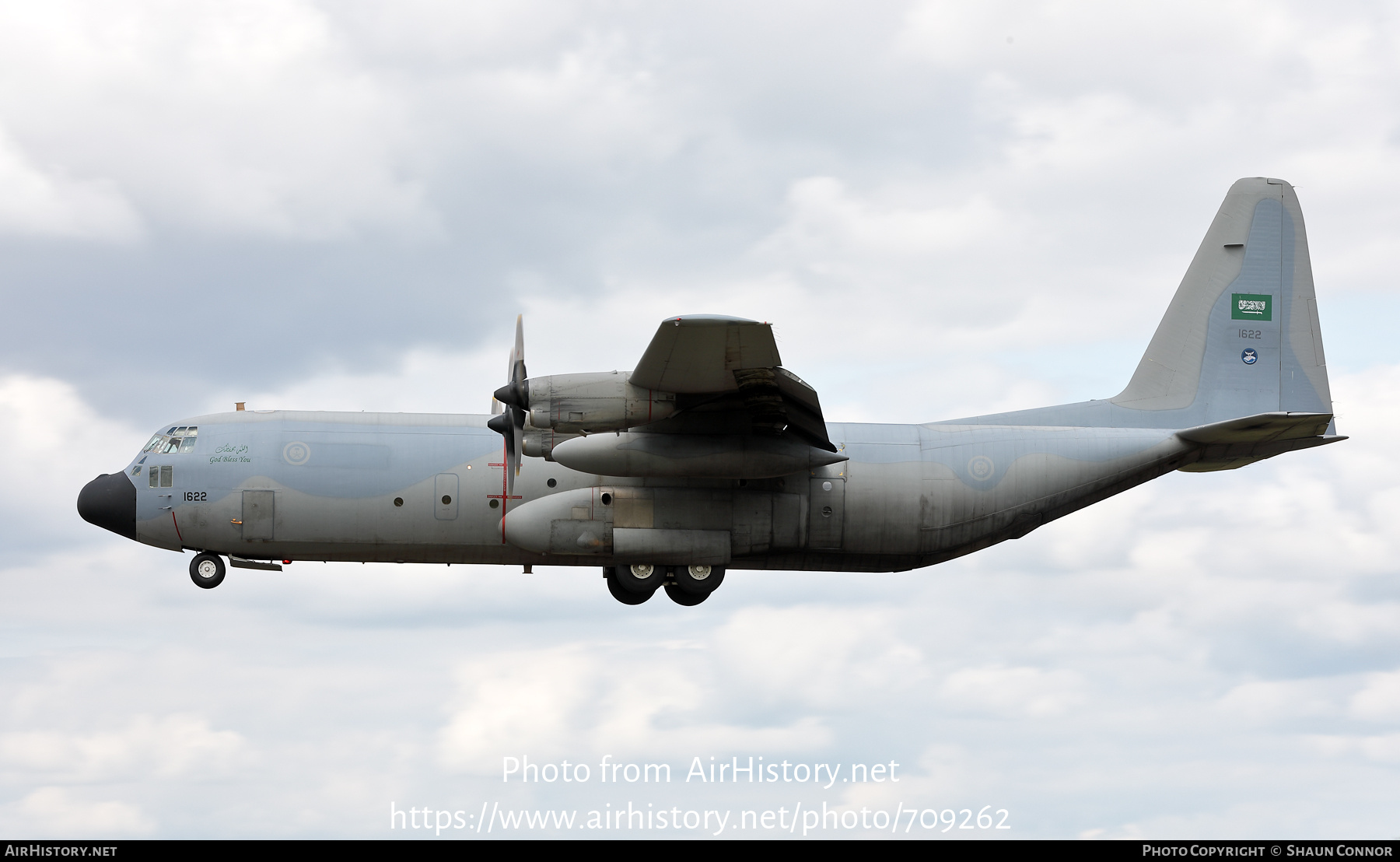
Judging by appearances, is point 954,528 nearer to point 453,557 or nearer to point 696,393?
point 696,393

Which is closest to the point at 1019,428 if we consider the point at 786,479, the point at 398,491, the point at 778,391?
the point at 786,479

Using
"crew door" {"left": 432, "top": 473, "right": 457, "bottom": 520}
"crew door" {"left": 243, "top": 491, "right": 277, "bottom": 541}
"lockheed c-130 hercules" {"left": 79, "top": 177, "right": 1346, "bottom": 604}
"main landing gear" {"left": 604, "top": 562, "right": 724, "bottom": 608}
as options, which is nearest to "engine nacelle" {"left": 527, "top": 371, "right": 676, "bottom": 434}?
"lockheed c-130 hercules" {"left": 79, "top": 177, "right": 1346, "bottom": 604}

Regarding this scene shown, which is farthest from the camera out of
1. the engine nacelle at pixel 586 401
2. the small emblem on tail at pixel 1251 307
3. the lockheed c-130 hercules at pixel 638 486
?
the small emblem on tail at pixel 1251 307

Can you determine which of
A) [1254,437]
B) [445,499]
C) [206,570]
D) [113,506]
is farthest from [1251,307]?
[113,506]

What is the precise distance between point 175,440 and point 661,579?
7.64 meters

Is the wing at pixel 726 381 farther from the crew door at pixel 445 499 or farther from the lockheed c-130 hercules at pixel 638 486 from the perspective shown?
the crew door at pixel 445 499

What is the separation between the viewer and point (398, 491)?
18547 millimetres

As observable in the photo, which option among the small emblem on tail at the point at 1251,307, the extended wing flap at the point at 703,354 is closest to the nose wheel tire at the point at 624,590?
the extended wing flap at the point at 703,354

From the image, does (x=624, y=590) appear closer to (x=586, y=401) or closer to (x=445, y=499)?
(x=445, y=499)

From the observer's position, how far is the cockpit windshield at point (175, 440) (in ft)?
62.0

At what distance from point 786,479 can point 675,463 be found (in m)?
2.27

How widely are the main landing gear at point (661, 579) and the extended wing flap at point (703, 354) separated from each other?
3.77 m

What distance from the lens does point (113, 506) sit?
61.7ft

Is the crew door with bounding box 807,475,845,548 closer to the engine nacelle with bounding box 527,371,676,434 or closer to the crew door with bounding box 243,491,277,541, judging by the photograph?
the engine nacelle with bounding box 527,371,676,434
